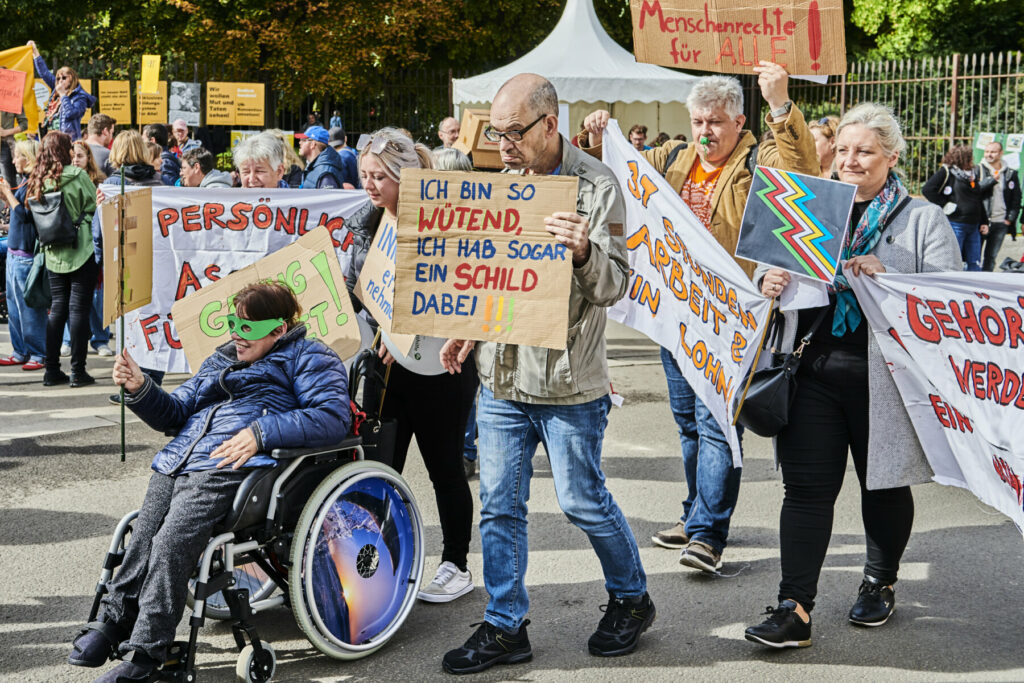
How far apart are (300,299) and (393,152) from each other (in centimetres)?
70

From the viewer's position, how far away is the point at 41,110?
15117mm

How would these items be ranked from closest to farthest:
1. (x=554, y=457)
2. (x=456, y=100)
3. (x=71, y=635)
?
(x=554, y=457), (x=71, y=635), (x=456, y=100)

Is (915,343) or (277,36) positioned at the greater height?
(277,36)

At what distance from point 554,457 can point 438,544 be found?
1604 mm

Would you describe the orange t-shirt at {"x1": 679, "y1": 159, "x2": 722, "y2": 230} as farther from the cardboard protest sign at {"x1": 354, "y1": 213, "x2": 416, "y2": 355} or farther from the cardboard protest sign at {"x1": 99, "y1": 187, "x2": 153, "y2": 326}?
the cardboard protest sign at {"x1": 99, "y1": 187, "x2": 153, "y2": 326}

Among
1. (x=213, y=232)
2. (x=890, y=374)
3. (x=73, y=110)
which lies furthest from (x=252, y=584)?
(x=73, y=110)

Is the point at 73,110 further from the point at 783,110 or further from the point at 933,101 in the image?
the point at 933,101

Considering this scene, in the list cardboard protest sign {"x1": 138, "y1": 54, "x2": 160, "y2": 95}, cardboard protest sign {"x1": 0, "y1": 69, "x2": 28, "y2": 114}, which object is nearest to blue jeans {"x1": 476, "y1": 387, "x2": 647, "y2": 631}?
cardboard protest sign {"x1": 0, "y1": 69, "x2": 28, "y2": 114}

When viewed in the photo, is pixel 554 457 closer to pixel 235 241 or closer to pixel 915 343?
pixel 915 343

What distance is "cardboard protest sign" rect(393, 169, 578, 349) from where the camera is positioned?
12.0ft

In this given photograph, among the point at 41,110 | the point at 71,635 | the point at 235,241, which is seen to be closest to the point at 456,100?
the point at 41,110

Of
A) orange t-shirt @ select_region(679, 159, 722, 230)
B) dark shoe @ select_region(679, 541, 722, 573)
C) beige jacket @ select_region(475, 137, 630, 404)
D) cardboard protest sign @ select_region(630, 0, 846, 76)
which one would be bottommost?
dark shoe @ select_region(679, 541, 722, 573)

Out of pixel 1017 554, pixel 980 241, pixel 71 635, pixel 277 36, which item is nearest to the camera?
pixel 71 635

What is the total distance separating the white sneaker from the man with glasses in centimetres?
59
